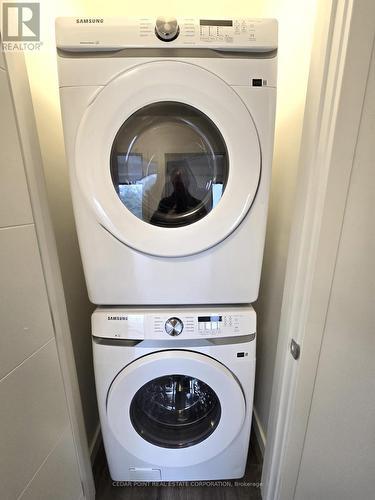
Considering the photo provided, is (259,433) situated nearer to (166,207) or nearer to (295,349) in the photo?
(295,349)

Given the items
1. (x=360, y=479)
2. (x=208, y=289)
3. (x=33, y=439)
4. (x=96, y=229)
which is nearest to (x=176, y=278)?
(x=208, y=289)

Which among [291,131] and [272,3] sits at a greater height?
[272,3]

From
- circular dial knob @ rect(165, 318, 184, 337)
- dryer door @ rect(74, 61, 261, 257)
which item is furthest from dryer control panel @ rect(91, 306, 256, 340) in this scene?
dryer door @ rect(74, 61, 261, 257)

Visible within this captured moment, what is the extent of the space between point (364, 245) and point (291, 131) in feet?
1.71

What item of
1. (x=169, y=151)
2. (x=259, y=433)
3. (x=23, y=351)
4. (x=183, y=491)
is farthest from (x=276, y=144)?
(x=183, y=491)

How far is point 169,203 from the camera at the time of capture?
884 mm

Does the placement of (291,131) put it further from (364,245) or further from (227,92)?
(364,245)

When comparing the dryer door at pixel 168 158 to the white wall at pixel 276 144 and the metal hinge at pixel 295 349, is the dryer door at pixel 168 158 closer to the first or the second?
the white wall at pixel 276 144

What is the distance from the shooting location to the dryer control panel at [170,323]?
0.90 meters

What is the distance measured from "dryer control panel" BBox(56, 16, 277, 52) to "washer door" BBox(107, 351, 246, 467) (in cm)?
96

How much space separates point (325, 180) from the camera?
63 cm

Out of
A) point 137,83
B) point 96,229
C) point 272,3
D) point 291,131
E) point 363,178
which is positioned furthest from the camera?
point 272,3

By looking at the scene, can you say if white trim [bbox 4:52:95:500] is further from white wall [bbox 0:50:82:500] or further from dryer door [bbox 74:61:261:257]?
dryer door [bbox 74:61:261:257]

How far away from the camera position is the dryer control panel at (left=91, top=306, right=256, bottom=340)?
2.94 ft
